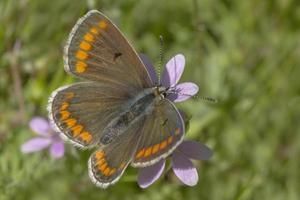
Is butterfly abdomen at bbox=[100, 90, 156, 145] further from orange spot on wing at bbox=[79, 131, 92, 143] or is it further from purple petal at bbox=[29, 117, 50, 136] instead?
purple petal at bbox=[29, 117, 50, 136]

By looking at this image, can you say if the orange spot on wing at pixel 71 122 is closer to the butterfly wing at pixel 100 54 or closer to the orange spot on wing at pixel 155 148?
the butterfly wing at pixel 100 54

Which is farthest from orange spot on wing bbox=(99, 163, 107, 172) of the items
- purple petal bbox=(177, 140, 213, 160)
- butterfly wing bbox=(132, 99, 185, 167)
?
purple petal bbox=(177, 140, 213, 160)

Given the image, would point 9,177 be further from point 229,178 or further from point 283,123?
point 283,123

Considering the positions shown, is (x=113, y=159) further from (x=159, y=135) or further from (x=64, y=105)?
(x=64, y=105)

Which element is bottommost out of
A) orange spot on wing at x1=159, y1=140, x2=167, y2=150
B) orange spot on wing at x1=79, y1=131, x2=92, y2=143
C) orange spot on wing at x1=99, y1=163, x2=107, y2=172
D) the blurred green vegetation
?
the blurred green vegetation

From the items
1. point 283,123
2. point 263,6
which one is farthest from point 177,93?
point 263,6

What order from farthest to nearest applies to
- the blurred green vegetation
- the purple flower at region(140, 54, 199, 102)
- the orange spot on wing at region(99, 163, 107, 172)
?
the blurred green vegetation < the purple flower at region(140, 54, 199, 102) < the orange spot on wing at region(99, 163, 107, 172)

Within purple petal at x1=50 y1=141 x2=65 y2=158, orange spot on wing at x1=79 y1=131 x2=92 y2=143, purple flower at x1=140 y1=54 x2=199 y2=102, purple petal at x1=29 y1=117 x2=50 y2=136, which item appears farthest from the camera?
purple petal at x1=29 y1=117 x2=50 y2=136
